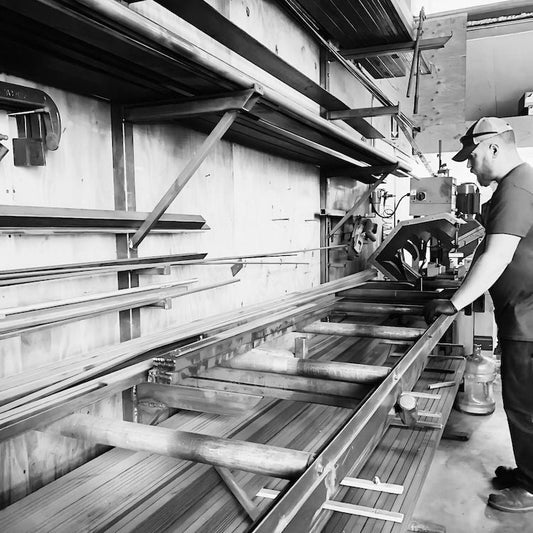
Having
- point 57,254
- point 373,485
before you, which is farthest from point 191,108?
point 373,485

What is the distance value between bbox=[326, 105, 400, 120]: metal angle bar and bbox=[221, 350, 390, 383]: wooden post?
135 centimetres

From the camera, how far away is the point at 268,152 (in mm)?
2609

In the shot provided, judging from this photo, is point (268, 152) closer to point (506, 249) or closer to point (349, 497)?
point (506, 249)

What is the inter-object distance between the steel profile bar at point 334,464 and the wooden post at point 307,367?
77mm

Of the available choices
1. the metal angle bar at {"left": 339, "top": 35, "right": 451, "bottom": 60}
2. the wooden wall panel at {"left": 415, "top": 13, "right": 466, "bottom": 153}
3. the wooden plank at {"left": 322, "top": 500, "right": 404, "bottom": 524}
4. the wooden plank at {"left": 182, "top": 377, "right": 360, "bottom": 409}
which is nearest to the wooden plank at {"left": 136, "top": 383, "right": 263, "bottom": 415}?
the wooden plank at {"left": 182, "top": 377, "right": 360, "bottom": 409}

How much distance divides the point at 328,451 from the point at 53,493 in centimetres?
85

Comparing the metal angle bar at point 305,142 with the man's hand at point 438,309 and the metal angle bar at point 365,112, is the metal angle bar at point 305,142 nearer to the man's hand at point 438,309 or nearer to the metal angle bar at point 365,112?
the metal angle bar at point 365,112

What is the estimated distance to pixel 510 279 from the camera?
1.98 m

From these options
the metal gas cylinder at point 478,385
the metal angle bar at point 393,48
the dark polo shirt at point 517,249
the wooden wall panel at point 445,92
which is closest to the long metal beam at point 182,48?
the dark polo shirt at point 517,249

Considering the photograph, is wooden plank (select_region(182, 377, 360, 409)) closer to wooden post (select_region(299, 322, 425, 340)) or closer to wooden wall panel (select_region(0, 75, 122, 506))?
wooden wall panel (select_region(0, 75, 122, 506))

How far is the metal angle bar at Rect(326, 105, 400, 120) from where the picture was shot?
2.31m

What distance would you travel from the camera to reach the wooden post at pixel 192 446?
0.92 m

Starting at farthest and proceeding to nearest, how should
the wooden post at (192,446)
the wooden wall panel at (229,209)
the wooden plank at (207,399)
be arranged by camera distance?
the wooden wall panel at (229,209), the wooden plank at (207,399), the wooden post at (192,446)

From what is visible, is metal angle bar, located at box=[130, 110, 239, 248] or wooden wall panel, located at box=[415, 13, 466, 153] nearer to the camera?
metal angle bar, located at box=[130, 110, 239, 248]
